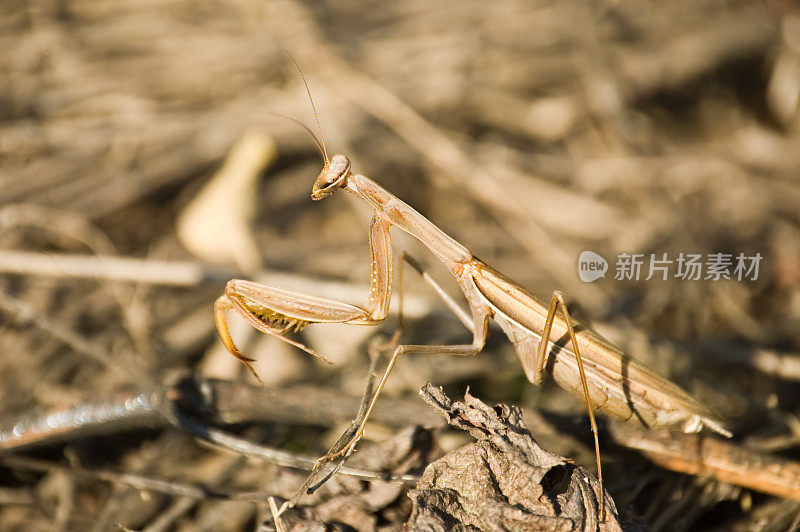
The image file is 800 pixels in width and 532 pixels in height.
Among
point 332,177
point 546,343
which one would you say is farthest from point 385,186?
point 546,343

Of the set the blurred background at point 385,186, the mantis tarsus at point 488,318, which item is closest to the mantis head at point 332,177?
the mantis tarsus at point 488,318

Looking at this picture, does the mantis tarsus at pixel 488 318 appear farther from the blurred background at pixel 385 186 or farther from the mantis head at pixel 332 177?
the blurred background at pixel 385 186

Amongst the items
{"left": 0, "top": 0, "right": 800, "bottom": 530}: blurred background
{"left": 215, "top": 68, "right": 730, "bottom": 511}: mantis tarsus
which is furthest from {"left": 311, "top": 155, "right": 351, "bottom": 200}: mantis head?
{"left": 0, "top": 0, "right": 800, "bottom": 530}: blurred background

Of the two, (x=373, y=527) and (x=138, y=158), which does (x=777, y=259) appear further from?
(x=138, y=158)

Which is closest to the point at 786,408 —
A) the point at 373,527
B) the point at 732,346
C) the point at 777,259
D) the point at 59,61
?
the point at 732,346

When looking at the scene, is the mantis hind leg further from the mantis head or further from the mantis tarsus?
the mantis head

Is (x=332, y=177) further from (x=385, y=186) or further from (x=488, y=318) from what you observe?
(x=385, y=186)
